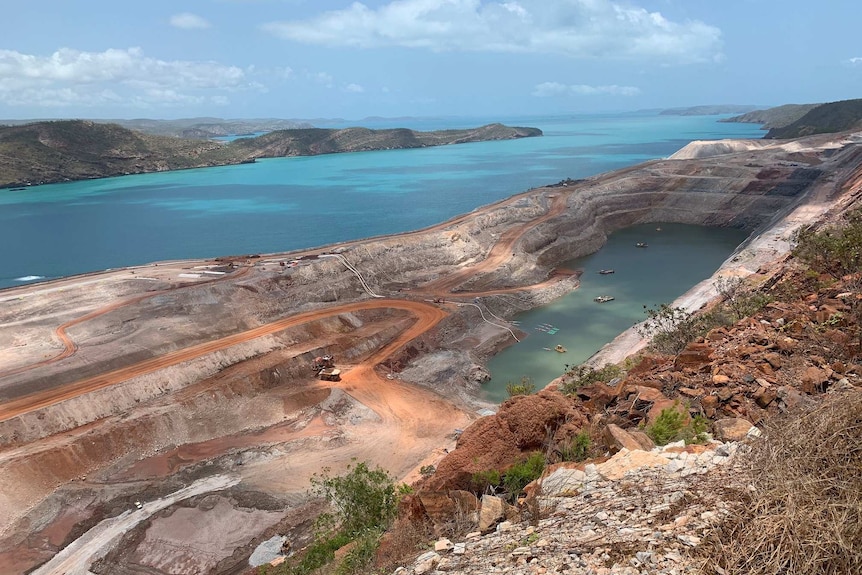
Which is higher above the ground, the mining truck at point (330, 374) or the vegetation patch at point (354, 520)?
the vegetation patch at point (354, 520)

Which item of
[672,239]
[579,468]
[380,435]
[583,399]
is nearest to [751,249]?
[672,239]

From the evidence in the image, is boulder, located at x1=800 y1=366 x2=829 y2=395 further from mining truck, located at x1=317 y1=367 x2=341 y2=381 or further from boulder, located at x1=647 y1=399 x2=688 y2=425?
mining truck, located at x1=317 y1=367 x2=341 y2=381

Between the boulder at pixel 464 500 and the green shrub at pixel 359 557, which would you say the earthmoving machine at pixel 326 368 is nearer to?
the green shrub at pixel 359 557

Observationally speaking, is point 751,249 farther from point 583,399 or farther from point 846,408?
point 846,408

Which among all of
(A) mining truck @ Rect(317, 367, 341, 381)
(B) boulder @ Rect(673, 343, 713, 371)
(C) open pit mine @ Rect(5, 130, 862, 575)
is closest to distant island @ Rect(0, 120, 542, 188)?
(C) open pit mine @ Rect(5, 130, 862, 575)

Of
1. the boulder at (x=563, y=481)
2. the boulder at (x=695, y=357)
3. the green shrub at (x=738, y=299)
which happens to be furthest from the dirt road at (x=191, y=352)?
the boulder at (x=563, y=481)

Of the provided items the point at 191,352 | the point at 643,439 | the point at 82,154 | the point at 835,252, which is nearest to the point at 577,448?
the point at 643,439
